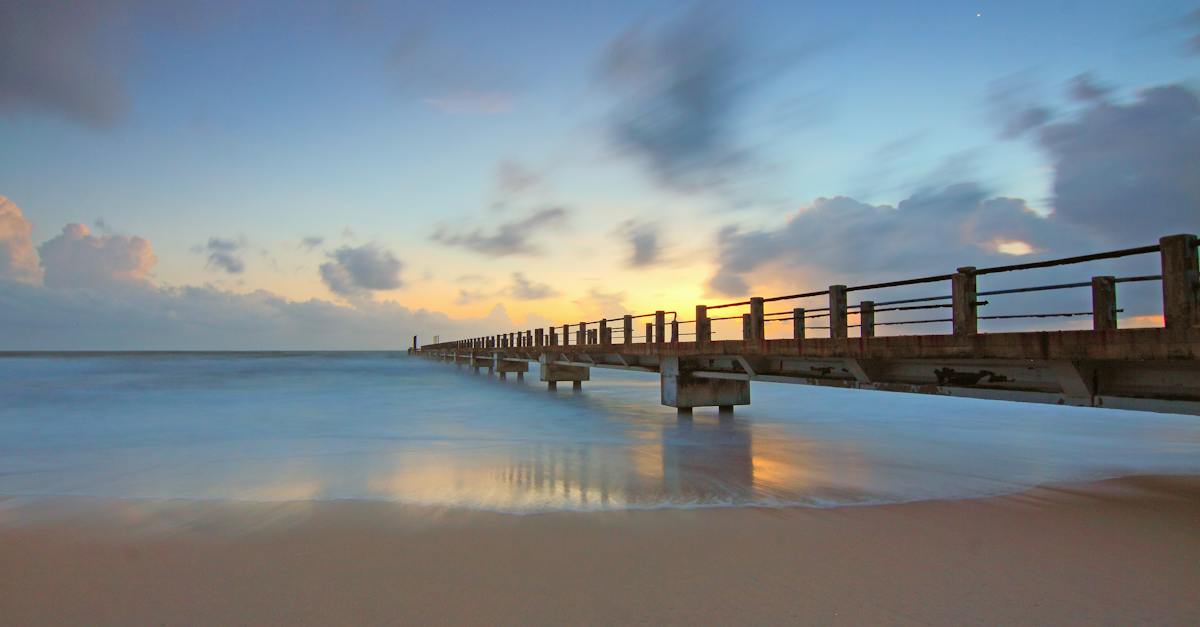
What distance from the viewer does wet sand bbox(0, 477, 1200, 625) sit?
4.46 metres

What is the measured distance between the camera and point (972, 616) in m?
4.36

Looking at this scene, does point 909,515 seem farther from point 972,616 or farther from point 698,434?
point 698,434

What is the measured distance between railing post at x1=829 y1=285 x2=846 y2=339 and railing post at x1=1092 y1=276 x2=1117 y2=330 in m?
4.35

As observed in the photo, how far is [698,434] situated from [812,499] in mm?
7023

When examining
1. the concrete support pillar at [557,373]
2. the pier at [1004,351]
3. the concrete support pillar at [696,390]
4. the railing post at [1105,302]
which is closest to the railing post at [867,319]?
the pier at [1004,351]

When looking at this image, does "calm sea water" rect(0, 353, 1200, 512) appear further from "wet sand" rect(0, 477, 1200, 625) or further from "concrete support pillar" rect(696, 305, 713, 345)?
"concrete support pillar" rect(696, 305, 713, 345)

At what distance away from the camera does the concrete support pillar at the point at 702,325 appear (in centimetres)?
1644

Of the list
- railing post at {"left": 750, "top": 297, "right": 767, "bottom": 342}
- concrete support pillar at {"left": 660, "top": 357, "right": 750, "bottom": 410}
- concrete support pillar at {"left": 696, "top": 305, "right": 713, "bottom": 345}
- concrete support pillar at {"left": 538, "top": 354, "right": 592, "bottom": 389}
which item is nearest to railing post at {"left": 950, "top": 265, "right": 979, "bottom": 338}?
railing post at {"left": 750, "top": 297, "right": 767, "bottom": 342}

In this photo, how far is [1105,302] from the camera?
24.4 feet

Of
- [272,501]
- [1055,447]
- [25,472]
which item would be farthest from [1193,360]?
[25,472]

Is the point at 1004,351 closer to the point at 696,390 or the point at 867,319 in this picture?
the point at 867,319

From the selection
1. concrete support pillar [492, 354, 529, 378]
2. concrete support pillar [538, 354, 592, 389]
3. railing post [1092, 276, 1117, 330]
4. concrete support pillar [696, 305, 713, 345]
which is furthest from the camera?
concrete support pillar [492, 354, 529, 378]

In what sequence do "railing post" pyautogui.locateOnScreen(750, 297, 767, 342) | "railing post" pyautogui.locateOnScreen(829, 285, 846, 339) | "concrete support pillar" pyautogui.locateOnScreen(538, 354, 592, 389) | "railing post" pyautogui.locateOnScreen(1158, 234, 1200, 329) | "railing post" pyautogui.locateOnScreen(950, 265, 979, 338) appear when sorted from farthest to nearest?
"concrete support pillar" pyautogui.locateOnScreen(538, 354, 592, 389) < "railing post" pyautogui.locateOnScreen(750, 297, 767, 342) < "railing post" pyautogui.locateOnScreen(829, 285, 846, 339) < "railing post" pyautogui.locateOnScreen(950, 265, 979, 338) < "railing post" pyautogui.locateOnScreen(1158, 234, 1200, 329)

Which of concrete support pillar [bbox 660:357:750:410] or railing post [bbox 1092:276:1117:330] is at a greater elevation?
railing post [bbox 1092:276:1117:330]
